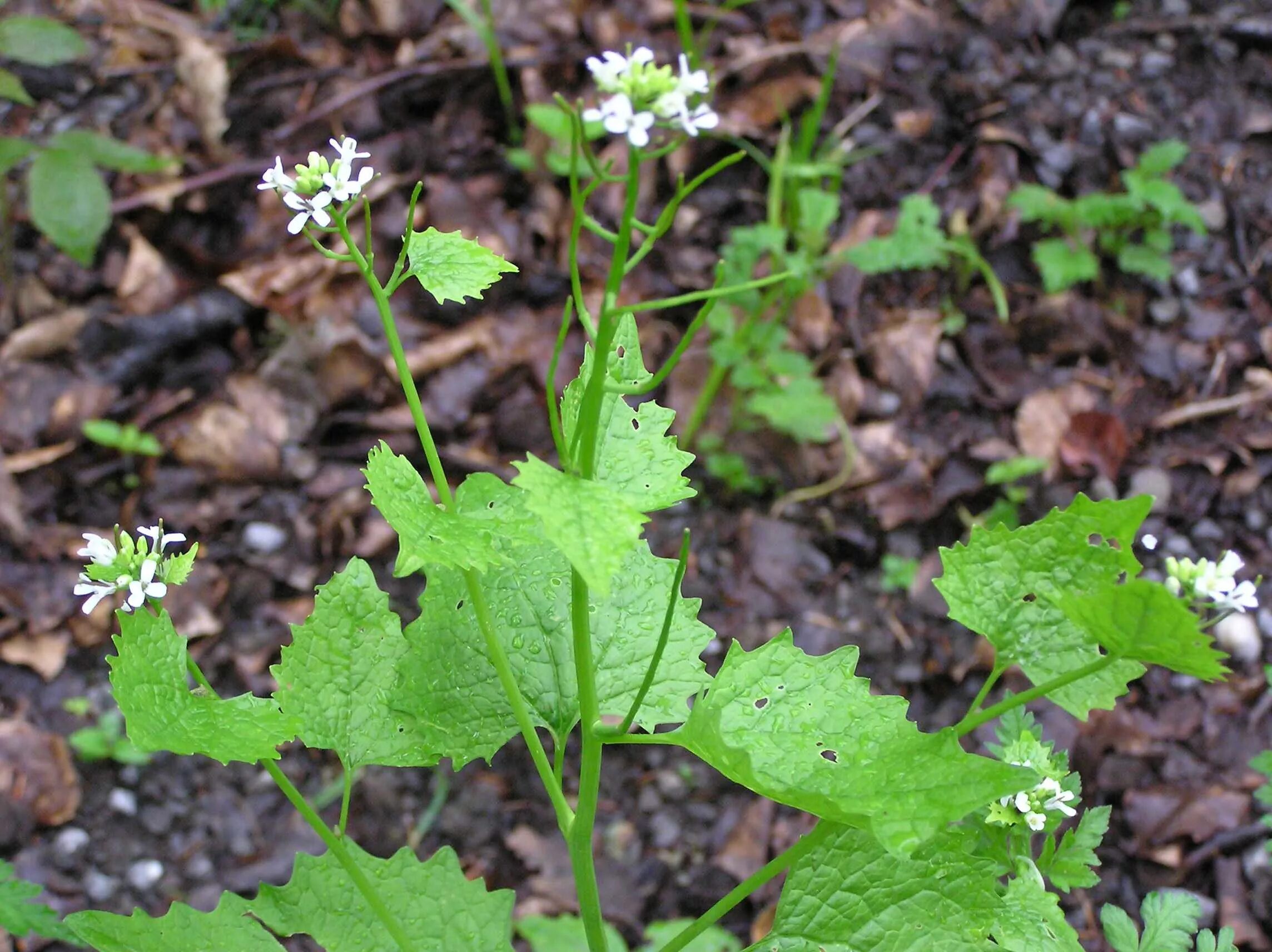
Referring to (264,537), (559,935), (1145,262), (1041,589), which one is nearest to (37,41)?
(264,537)

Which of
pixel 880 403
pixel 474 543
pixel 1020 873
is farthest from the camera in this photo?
pixel 880 403

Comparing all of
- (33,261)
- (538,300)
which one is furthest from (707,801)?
(33,261)

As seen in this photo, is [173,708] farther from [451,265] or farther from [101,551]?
[451,265]

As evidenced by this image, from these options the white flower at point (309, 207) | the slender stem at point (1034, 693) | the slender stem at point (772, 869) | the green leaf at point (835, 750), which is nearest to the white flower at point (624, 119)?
the white flower at point (309, 207)

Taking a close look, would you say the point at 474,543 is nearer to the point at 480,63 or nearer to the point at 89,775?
the point at 89,775

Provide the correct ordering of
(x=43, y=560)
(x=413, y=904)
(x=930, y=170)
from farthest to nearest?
1. (x=930, y=170)
2. (x=43, y=560)
3. (x=413, y=904)

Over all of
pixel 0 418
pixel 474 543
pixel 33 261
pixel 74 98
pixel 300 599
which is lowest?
pixel 300 599
